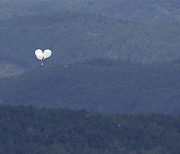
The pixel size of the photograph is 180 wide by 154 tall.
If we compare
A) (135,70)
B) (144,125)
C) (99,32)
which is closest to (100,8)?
(99,32)

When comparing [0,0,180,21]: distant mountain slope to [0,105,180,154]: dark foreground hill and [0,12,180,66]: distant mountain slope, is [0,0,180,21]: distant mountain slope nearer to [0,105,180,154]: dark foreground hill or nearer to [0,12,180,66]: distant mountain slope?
[0,12,180,66]: distant mountain slope

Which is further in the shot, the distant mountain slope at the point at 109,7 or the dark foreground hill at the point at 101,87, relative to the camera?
the distant mountain slope at the point at 109,7

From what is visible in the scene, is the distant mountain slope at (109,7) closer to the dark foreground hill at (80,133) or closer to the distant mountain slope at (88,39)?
the distant mountain slope at (88,39)

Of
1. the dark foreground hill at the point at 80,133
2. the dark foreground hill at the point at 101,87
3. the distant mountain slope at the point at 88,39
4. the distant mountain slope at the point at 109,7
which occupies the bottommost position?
the dark foreground hill at the point at 80,133

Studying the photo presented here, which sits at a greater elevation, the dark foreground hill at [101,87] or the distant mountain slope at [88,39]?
the distant mountain slope at [88,39]

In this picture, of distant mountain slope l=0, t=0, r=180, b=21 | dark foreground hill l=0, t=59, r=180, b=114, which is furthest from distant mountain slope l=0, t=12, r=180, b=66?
distant mountain slope l=0, t=0, r=180, b=21

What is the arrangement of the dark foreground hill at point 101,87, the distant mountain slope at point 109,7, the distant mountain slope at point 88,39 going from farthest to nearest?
the distant mountain slope at point 109,7 < the distant mountain slope at point 88,39 < the dark foreground hill at point 101,87

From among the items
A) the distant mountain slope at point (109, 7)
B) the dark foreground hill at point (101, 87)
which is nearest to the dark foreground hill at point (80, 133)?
the dark foreground hill at point (101, 87)
